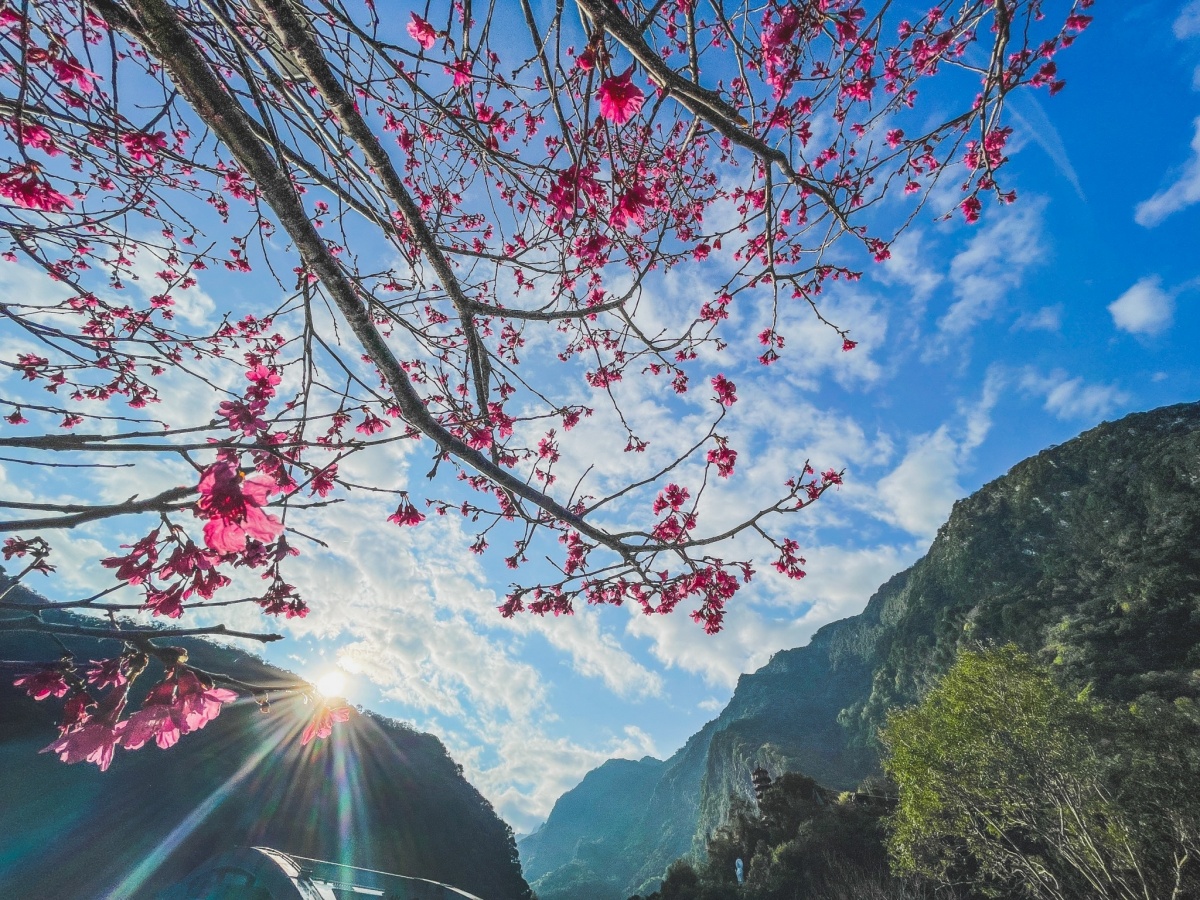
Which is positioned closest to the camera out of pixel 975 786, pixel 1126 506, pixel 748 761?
pixel 975 786

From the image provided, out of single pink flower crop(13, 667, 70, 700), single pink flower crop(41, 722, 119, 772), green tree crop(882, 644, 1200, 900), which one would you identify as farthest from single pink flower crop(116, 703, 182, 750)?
green tree crop(882, 644, 1200, 900)

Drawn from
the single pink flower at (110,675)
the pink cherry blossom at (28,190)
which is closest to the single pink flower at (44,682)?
the single pink flower at (110,675)

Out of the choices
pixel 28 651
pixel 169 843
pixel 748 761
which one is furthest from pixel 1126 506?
pixel 28 651

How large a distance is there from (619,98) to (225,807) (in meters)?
31.1

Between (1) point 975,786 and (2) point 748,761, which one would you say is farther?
(2) point 748,761

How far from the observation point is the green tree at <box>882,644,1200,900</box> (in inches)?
298

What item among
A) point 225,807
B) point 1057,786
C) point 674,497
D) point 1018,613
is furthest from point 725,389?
point 1018,613

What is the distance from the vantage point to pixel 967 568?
132 ft

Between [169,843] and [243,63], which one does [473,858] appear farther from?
[243,63]

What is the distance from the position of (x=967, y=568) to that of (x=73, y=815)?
188 ft

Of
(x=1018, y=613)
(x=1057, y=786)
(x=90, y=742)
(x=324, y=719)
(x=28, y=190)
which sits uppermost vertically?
(x=28, y=190)

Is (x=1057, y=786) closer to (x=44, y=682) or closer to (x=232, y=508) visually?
(x=232, y=508)

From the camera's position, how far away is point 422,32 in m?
2.22

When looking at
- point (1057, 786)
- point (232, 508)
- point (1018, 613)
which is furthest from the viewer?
point (1018, 613)
